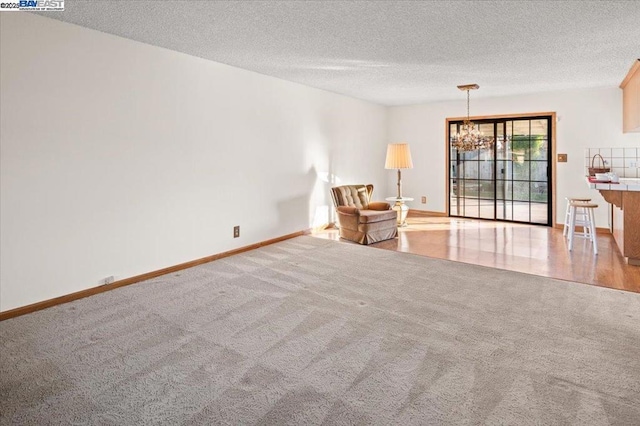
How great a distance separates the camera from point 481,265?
15.3 ft

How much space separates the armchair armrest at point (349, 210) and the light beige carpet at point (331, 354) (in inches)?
77.1

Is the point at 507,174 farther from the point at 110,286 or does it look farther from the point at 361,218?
the point at 110,286

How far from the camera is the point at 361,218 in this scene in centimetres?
597

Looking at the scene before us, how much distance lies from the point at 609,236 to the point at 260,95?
5653mm

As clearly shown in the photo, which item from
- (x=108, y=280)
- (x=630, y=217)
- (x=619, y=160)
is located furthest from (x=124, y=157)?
(x=619, y=160)

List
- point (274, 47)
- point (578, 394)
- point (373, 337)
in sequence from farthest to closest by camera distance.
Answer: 1. point (274, 47)
2. point (373, 337)
3. point (578, 394)

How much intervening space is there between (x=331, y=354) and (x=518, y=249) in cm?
386

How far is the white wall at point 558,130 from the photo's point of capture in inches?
259

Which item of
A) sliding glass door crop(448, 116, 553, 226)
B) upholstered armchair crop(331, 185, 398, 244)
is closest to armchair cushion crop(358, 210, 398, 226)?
upholstered armchair crop(331, 185, 398, 244)

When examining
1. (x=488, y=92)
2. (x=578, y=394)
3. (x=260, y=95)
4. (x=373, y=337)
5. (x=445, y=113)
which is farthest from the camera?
(x=445, y=113)

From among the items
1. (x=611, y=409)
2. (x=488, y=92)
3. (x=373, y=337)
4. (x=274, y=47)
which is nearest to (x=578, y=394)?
(x=611, y=409)

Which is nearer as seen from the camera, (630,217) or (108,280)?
(108,280)

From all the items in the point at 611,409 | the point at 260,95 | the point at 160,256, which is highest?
the point at 260,95

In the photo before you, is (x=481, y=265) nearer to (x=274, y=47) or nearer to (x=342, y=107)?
(x=274, y=47)
